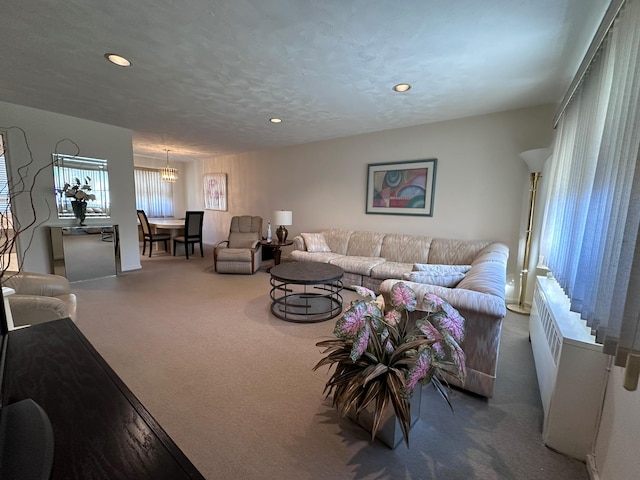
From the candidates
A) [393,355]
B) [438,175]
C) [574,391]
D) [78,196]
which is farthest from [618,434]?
[78,196]

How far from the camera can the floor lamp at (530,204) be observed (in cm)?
314


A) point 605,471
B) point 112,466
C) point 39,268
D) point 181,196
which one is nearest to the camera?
point 112,466

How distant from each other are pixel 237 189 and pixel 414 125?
4.48 metres

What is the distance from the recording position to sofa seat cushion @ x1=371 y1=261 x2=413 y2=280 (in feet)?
12.1

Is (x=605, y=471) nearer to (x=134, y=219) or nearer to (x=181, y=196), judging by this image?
(x=134, y=219)

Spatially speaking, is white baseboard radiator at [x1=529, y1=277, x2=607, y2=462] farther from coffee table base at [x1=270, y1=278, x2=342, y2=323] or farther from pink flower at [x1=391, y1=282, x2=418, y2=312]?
coffee table base at [x1=270, y1=278, x2=342, y2=323]

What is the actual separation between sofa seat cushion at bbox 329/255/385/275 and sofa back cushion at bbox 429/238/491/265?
0.76 meters

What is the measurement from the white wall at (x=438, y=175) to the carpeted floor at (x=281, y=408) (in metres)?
1.48

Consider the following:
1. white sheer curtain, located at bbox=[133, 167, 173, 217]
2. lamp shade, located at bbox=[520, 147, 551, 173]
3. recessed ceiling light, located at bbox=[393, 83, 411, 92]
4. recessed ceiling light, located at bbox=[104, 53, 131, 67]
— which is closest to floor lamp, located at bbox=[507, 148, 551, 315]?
lamp shade, located at bbox=[520, 147, 551, 173]

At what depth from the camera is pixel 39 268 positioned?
13.1 feet

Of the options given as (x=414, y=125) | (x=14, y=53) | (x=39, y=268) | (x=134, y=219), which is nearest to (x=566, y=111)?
(x=414, y=125)

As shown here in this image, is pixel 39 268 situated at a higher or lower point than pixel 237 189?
A: lower

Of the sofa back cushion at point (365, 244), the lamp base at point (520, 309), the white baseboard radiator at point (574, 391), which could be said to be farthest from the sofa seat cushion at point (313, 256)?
the white baseboard radiator at point (574, 391)

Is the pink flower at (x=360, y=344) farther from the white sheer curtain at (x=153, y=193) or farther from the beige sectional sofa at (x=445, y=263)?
the white sheer curtain at (x=153, y=193)
